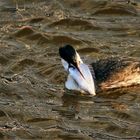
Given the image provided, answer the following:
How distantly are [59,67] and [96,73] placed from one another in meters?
0.76

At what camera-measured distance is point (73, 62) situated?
1135 centimetres

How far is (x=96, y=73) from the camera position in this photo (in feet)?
38.3

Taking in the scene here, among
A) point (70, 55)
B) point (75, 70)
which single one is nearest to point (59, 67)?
point (75, 70)

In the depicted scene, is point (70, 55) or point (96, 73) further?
point (96, 73)

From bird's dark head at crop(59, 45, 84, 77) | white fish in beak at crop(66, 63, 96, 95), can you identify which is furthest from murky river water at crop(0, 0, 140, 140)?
bird's dark head at crop(59, 45, 84, 77)

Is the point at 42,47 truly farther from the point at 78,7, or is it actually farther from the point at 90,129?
the point at 90,129

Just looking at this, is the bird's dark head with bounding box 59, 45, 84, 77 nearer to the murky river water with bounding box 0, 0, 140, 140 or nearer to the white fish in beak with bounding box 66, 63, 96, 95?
the white fish in beak with bounding box 66, 63, 96, 95

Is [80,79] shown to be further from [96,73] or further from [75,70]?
[96,73]

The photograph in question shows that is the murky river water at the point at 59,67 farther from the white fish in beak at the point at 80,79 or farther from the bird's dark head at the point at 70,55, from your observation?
the bird's dark head at the point at 70,55

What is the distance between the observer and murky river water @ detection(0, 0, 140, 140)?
9.84 metres

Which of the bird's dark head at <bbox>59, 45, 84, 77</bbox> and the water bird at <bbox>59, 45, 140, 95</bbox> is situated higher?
the bird's dark head at <bbox>59, 45, 84, 77</bbox>

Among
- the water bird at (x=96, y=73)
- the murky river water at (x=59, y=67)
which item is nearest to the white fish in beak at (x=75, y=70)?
the water bird at (x=96, y=73)

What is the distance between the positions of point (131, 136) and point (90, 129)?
0.58m

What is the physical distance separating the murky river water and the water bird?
142 mm
